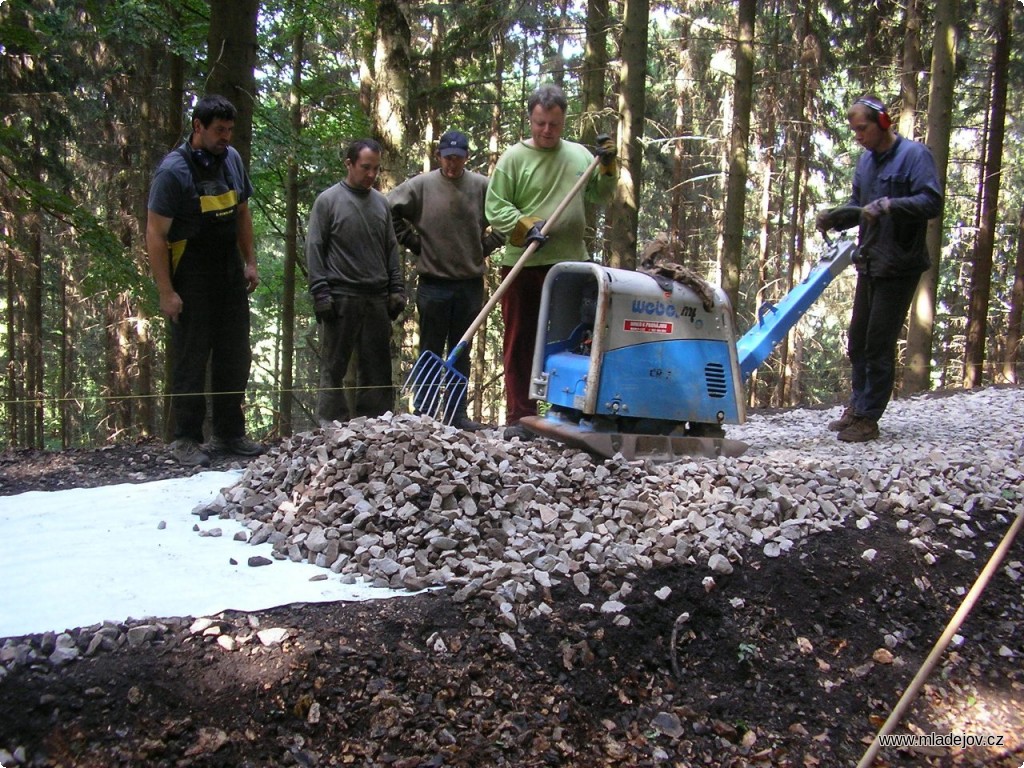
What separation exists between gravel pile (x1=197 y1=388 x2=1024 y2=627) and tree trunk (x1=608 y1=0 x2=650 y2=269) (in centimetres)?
405

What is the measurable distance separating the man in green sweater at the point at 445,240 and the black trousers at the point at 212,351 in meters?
1.17

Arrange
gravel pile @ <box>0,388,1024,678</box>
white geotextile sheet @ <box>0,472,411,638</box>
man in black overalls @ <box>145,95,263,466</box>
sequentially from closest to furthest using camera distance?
white geotextile sheet @ <box>0,472,411,638</box> → gravel pile @ <box>0,388,1024,678</box> → man in black overalls @ <box>145,95,263,466</box>

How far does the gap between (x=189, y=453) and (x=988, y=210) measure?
11582 millimetres

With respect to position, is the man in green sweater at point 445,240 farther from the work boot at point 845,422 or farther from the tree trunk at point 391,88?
the work boot at point 845,422

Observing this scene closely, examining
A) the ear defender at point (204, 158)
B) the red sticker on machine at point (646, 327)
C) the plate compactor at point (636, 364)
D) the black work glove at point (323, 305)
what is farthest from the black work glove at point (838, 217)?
the ear defender at point (204, 158)

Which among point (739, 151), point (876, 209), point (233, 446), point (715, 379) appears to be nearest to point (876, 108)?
point (876, 209)

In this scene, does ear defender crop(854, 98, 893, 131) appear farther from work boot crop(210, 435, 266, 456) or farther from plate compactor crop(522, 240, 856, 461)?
work boot crop(210, 435, 266, 456)

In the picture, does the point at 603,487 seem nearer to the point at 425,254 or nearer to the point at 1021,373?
the point at 425,254

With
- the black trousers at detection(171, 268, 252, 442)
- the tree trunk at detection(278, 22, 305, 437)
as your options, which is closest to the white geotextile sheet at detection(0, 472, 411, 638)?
the black trousers at detection(171, 268, 252, 442)

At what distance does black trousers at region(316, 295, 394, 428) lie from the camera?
517 centimetres

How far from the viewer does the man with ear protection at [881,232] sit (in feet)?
15.9

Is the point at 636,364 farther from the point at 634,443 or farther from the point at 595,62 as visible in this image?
the point at 595,62

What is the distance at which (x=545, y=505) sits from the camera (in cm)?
350

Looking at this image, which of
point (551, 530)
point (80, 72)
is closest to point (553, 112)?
point (551, 530)
